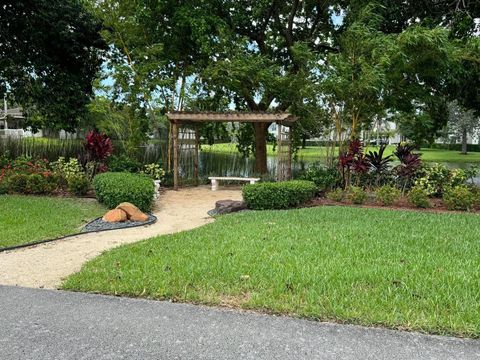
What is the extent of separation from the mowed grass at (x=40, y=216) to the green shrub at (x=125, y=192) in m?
0.27

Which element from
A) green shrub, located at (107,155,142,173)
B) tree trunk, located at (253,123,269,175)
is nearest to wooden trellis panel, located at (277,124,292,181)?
tree trunk, located at (253,123,269,175)

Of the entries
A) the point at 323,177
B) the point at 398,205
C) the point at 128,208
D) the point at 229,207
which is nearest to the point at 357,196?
the point at 398,205

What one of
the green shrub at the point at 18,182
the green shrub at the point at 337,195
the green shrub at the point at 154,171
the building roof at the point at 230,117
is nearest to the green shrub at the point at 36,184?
the green shrub at the point at 18,182

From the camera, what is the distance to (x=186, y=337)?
2582 millimetres

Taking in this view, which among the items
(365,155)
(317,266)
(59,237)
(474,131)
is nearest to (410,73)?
(365,155)

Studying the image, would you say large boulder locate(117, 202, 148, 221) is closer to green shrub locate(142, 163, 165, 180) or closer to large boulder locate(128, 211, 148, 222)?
large boulder locate(128, 211, 148, 222)

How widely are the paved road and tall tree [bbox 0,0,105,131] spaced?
1143 cm

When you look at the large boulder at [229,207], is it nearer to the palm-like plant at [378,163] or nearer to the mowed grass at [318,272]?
the mowed grass at [318,272]

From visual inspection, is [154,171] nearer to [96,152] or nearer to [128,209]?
[96,152]

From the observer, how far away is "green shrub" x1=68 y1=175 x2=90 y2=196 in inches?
357

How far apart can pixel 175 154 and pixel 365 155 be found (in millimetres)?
5057

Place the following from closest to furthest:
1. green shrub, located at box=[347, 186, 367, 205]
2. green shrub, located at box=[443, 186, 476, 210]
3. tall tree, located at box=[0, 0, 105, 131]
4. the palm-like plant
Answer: green shrub, located at box=[443, 186, 476, 210] → green shrub, located at box=[347, 186, 367, 205] → the palm-like plant → tall tree, located at box=[0, 0, 105, 131]

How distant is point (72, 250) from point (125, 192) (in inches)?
106

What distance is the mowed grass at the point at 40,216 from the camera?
5.58m
